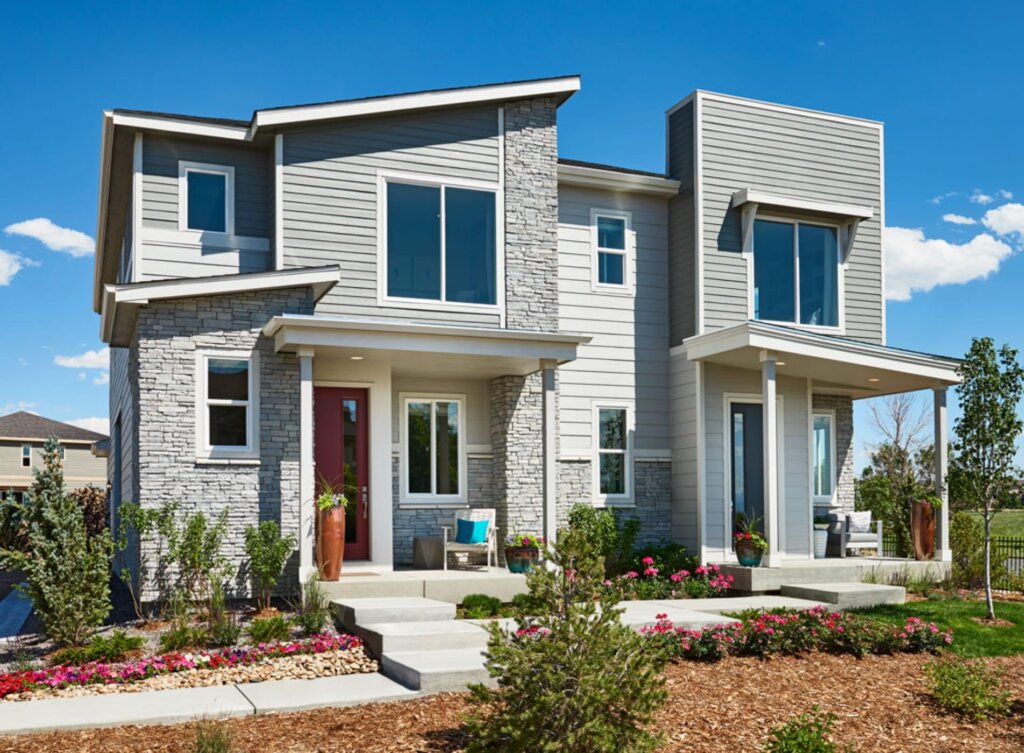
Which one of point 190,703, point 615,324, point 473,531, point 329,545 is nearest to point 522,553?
point 473,531

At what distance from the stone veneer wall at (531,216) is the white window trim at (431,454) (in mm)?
1485

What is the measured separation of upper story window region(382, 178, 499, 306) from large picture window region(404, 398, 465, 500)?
65.7 inches

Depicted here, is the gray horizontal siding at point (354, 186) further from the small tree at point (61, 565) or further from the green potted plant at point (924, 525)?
the green potted plant at point (924, 525)

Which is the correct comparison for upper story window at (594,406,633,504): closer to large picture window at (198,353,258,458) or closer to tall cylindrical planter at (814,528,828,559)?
tall cylindrical planter at (814,528,828,559)

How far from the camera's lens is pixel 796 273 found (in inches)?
655

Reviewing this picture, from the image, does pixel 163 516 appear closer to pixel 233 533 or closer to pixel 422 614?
pixel 233 533

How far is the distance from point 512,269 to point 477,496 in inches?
135

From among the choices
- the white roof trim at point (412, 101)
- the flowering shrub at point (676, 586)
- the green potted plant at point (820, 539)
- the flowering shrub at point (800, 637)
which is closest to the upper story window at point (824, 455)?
the green potted plant at point (820, 539)

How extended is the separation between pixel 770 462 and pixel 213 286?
8.10 metres

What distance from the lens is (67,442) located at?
44.6 metres

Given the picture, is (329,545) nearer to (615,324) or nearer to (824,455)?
(615,324)

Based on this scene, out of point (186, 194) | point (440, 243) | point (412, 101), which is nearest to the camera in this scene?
point (186, 194)

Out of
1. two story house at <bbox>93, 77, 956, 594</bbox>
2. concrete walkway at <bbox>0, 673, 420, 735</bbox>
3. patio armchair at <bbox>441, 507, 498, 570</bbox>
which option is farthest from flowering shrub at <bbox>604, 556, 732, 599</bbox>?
concrete walkway at <bbox>0, 673, 420, 735</bbox>

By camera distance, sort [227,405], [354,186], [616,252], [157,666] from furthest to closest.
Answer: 1. [616,252]
2. [354,186]
3. [227,405]
4. [157,666]
